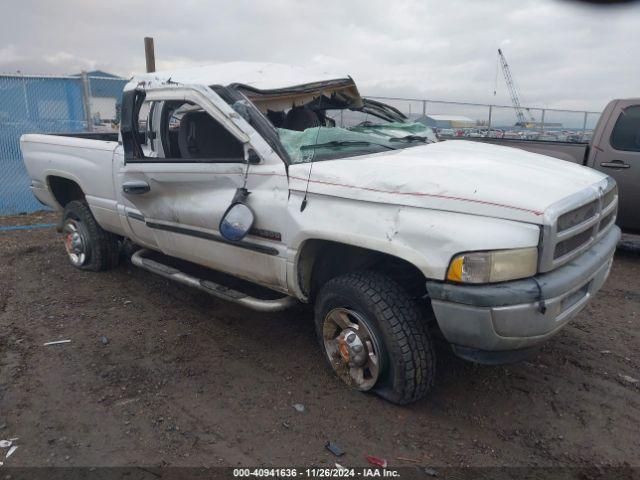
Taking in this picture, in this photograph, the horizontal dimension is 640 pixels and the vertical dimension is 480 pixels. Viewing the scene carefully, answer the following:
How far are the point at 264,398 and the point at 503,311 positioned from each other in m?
1.59

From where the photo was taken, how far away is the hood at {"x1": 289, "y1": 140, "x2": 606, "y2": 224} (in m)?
2.56

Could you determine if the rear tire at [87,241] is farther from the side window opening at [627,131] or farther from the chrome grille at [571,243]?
the side window opening at [627,131]

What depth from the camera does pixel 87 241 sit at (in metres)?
5.47

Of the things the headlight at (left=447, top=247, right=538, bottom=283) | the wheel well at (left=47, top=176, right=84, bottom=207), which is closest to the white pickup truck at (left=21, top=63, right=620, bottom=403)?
the headlight at (left=447, top=247, right=538, bottom=283)

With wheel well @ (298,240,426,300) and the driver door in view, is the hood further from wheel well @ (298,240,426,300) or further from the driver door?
wheel well @ (298,240,426,300)

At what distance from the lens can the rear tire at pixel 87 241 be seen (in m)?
5.42

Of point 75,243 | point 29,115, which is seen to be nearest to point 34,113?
point 29,115

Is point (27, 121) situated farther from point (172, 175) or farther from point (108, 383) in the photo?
point (108, 383)

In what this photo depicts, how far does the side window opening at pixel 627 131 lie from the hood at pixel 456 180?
9.86 ft

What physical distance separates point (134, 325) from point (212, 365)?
1.09m

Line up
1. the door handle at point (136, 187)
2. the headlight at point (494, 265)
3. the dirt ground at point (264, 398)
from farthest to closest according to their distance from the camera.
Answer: the door handle at point (136, 187) → the dirt ground at point (264, 398) → the headlight at point (494, 265)

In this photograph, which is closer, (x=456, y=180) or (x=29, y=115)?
(x=456, y=180)

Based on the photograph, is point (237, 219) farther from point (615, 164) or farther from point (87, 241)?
point (615, 164)

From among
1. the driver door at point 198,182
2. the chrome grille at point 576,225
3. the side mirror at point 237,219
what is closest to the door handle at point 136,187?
the driver door at point 198,182
